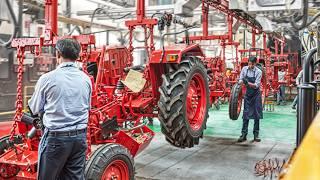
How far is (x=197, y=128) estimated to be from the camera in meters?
5.12

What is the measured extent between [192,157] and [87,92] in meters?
3.50

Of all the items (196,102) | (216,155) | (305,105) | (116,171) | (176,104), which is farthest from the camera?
(216,155)

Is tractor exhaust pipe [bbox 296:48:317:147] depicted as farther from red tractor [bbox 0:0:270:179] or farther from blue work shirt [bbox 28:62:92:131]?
red tractor [bbox 0:0:270:179]

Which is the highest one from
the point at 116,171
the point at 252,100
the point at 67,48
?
the point at 67,48

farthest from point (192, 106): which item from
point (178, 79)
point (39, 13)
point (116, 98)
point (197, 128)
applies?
point (39, 13)

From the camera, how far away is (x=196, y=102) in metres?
5.28

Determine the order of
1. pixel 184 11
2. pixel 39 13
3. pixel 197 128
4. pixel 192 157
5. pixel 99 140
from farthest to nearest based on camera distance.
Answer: pixel 39 13 → pixel 184 11 → pixel 192 157 → pixel 197 128 → pixel 99 140

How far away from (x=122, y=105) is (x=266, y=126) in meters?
5.93

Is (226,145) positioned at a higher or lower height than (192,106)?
lower

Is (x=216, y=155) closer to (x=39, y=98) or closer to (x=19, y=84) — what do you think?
(x=19, y=84)

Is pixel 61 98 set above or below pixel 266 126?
above

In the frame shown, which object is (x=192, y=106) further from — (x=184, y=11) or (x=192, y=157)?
(x=184, y=11)

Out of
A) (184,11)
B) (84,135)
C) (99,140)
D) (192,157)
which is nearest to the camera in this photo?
(84,135)

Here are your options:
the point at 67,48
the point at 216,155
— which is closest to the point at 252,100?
the point at 216,155
